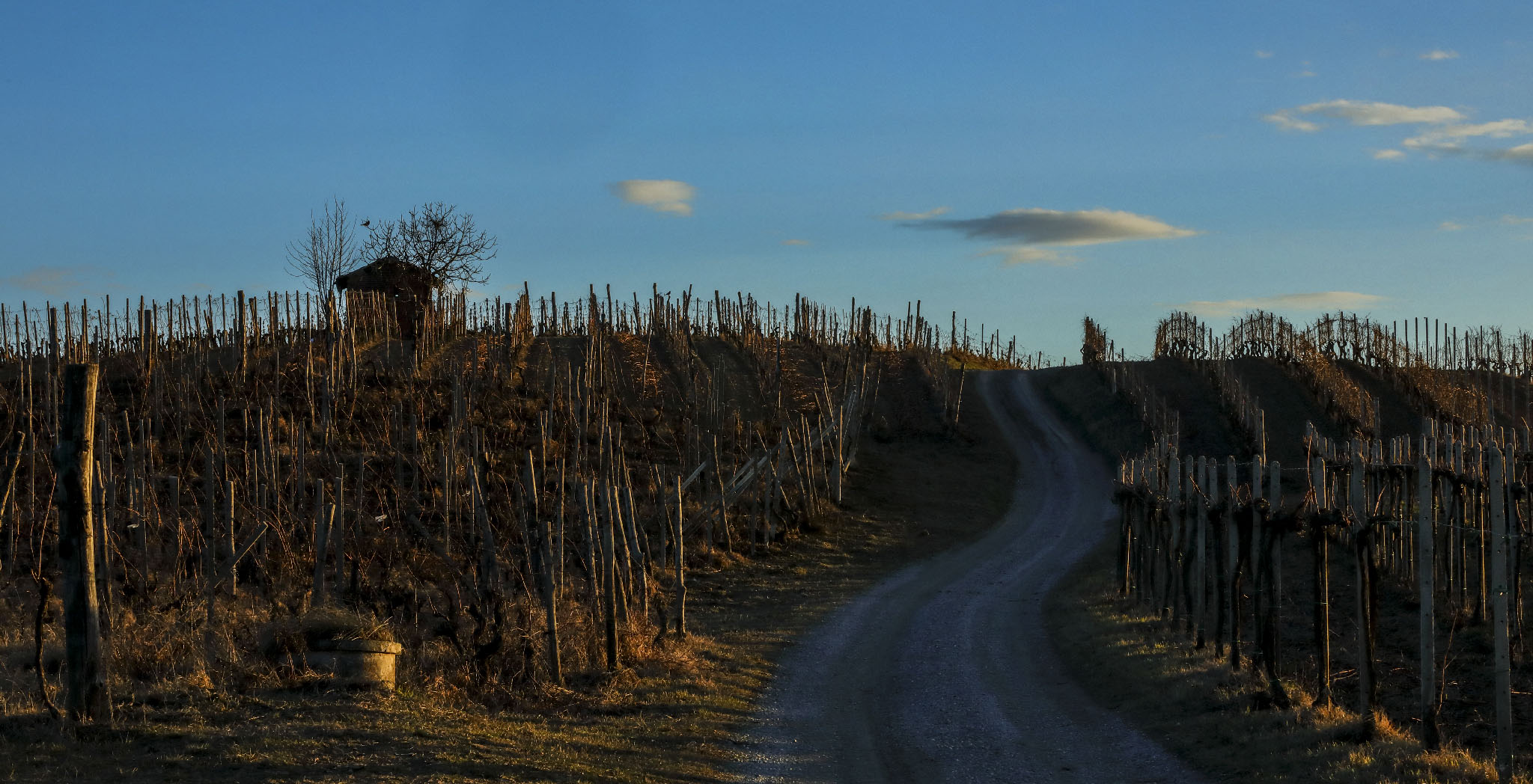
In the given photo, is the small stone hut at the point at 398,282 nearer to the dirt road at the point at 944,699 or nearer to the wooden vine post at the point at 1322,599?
the dirt road at the point at 944,699

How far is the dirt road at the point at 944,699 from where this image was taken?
394 inches

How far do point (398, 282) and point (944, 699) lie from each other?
3922 cm

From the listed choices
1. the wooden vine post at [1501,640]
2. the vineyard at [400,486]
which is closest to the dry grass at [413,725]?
the vineyard at [400,486]

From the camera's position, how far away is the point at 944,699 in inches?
509

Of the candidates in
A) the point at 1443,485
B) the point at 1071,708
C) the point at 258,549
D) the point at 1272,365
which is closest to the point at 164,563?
the point at 258,549

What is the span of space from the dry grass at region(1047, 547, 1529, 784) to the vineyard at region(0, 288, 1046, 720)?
5.59 meters

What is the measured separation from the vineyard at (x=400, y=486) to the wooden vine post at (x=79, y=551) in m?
0.02

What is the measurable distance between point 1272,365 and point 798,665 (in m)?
39.8

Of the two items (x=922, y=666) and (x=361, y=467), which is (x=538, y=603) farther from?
(x=361, y=467)

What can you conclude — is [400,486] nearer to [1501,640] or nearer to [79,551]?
[79,551]

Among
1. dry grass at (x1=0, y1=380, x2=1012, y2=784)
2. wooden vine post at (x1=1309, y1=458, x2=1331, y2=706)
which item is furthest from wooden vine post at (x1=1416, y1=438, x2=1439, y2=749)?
dry grass at (x1=0, y1=380, x2=1012, y2=784)

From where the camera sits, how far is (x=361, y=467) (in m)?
21.4

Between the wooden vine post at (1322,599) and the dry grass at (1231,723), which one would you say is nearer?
the dry grass at (1231,723)

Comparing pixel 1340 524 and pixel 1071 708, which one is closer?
pixel 1340 524
